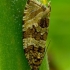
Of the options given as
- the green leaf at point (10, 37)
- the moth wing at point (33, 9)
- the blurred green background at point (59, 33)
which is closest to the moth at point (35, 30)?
the moth wing at point (33, 9)

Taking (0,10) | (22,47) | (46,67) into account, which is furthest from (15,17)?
(46,67)

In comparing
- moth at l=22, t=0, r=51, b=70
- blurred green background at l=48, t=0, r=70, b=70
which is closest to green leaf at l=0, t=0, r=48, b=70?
moth at l=22, t=0, r=51, b=70

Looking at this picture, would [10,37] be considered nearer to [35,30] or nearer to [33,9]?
[35,30]

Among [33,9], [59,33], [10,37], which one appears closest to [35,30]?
[33,9]

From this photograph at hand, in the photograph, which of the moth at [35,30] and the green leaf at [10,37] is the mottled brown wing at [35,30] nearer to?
the moth at [35,30]

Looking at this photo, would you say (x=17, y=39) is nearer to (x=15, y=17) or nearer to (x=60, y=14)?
(x=15, y=17)
